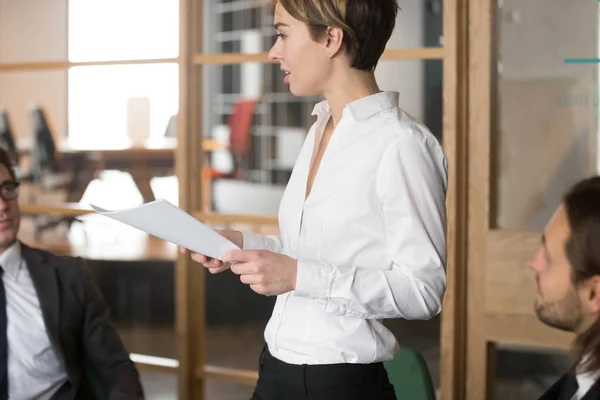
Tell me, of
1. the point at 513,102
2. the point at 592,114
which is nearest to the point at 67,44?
the point at 513,102

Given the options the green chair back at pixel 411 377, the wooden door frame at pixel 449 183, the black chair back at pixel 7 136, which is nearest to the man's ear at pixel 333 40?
the green chair back at pixel 411 377

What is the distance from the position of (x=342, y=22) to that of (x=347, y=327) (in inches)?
A: 19.8

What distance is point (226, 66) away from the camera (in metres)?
3.19

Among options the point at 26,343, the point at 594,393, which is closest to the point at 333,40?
the point at 594,393

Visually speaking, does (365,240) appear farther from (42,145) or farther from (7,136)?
(7,136)

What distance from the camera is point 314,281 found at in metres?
1.35

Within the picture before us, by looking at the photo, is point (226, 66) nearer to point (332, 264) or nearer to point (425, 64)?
point (425, 64)

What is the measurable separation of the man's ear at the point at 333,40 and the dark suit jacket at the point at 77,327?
3.71ft

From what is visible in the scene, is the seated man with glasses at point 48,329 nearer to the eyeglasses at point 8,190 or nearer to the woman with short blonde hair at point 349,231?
the eyeglasses at point 8,190

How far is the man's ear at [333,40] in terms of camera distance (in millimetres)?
1447

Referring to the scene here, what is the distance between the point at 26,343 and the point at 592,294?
59.6 inches

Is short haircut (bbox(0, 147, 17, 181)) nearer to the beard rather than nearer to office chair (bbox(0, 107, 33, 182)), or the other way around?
office chair (bbox(0, 107, 33, 182))

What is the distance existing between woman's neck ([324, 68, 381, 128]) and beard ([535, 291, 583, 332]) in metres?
0.46

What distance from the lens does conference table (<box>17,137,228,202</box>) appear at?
3301 mm
